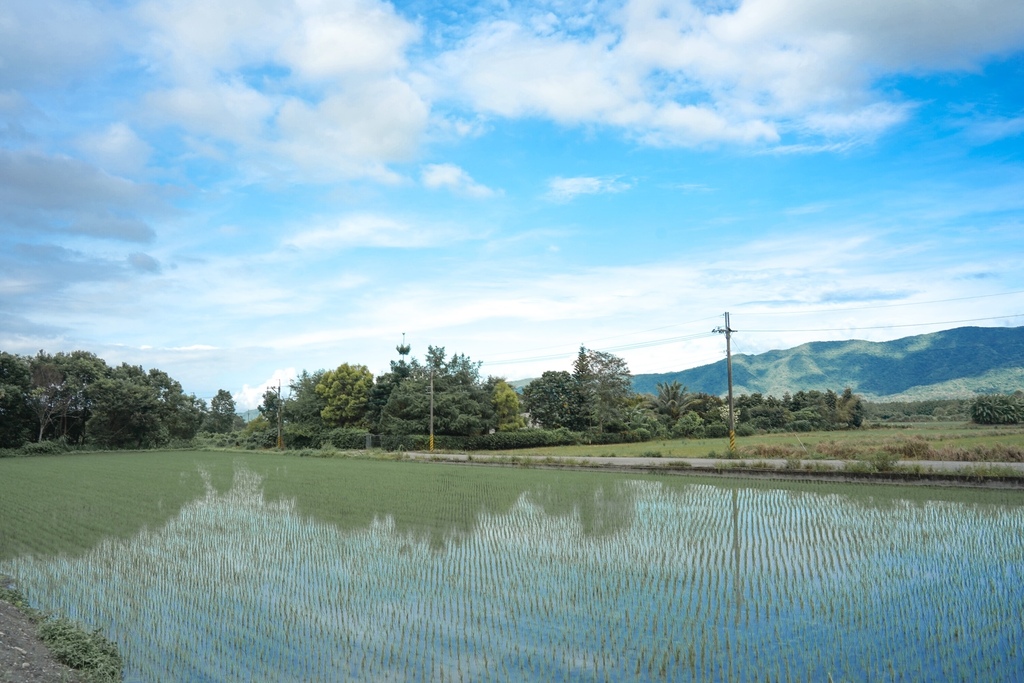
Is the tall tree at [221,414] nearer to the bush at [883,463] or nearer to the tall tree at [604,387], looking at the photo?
the tall tree at [604,387]

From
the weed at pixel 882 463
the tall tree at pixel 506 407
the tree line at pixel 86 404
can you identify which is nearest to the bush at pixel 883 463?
the weed at pixel 882 463

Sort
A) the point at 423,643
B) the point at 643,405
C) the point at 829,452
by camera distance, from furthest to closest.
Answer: the point at 643,405 → the point at 829,452 → the point at 423,643

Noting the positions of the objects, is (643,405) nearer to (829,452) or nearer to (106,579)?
(829,452)

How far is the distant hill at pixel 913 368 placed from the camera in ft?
432

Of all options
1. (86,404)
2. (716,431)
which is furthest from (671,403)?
(86,404)

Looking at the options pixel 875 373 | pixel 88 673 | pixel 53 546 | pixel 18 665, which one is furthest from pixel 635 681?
pixel 875 373

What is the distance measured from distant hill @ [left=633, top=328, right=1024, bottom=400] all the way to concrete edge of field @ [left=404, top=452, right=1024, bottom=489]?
89.7 metres

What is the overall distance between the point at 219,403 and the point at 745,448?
71810 mm

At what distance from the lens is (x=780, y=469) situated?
20500mm

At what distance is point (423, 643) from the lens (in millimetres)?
5965

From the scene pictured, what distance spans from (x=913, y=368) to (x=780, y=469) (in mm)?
164957

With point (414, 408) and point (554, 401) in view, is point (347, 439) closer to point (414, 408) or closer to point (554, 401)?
point (414, 408)

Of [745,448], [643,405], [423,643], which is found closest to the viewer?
[423,643]

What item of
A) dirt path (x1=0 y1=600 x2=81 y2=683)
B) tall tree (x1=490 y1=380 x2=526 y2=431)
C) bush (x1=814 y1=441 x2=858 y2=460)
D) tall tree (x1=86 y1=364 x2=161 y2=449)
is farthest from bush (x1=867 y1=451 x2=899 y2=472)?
tall tree (x1=86 y1=364 x2=161 y2=449)
